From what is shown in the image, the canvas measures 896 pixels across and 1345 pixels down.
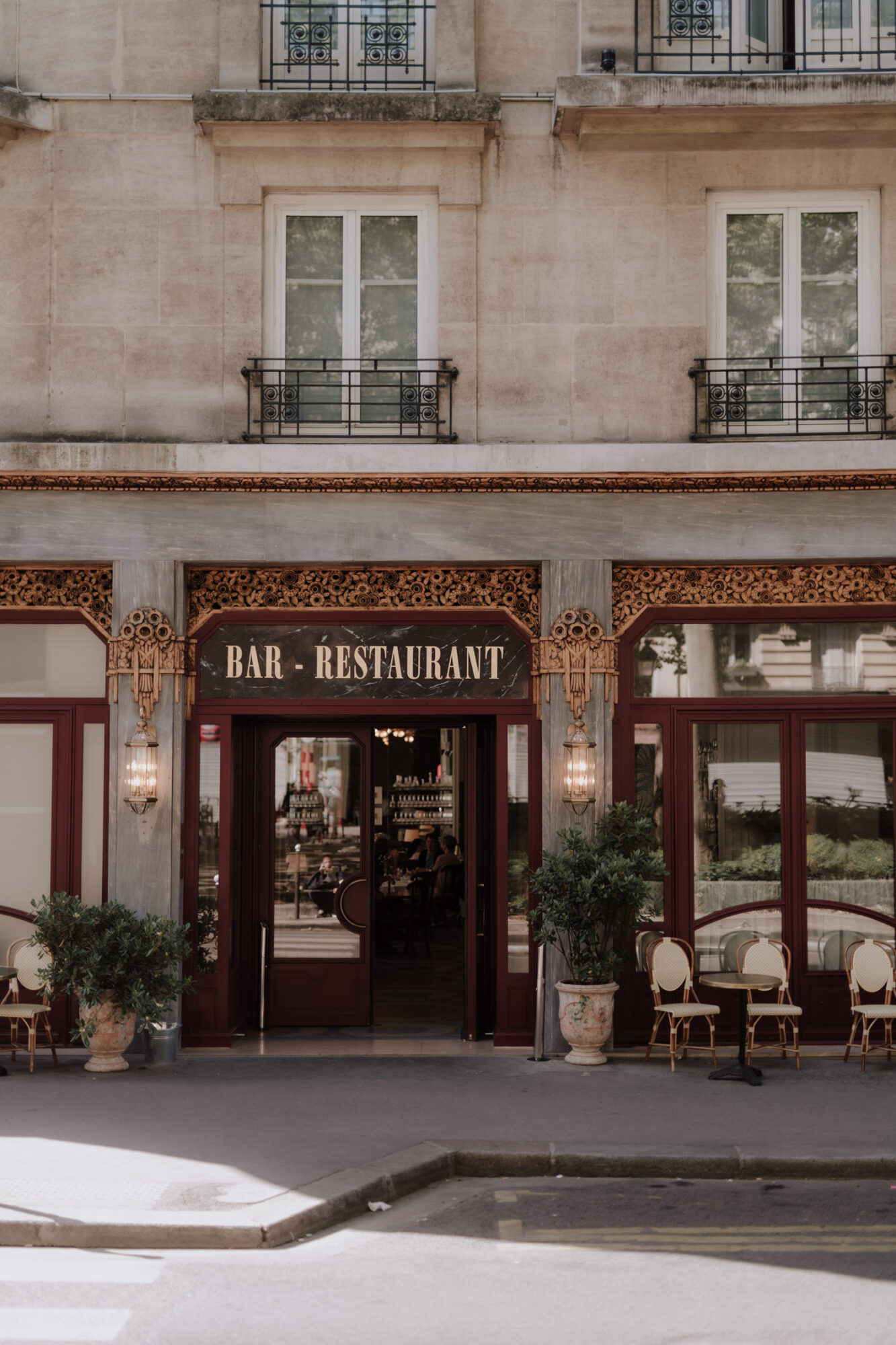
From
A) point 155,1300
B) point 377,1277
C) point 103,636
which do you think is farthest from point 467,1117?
point 103,636

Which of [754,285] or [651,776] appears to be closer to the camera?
[651,776]

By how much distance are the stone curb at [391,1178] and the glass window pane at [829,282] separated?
292 inches

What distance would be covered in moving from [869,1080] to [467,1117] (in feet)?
11.8

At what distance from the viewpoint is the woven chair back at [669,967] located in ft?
40.1

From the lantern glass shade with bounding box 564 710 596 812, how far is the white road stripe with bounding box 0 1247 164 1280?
600 centimetres

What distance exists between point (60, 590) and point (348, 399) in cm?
317

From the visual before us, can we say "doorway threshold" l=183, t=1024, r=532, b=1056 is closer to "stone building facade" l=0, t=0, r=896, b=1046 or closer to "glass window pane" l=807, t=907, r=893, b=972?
"stone building facade" l=0, t=0, r=896, b=1046

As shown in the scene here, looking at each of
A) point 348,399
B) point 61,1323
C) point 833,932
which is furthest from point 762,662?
point 61,1323

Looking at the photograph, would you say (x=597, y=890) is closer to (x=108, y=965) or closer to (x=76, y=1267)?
(x=108, y=965)

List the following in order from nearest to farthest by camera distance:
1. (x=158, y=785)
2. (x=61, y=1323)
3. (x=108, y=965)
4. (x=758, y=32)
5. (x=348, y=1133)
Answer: (x=61, y=1323) < (x=348, y=1133) < (x=108, y=965) < (x=158, y=785) < (x=758, y=32)

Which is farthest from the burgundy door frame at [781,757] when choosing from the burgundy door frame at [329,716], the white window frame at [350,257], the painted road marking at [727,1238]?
the painted road marking at [727,1238]

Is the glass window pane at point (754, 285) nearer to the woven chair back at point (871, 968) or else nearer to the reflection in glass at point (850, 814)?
the reflection in glass at point (850, 814)

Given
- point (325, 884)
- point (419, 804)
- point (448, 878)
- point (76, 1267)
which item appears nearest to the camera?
point (76, 1267)

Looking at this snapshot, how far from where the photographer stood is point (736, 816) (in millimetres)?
12844
